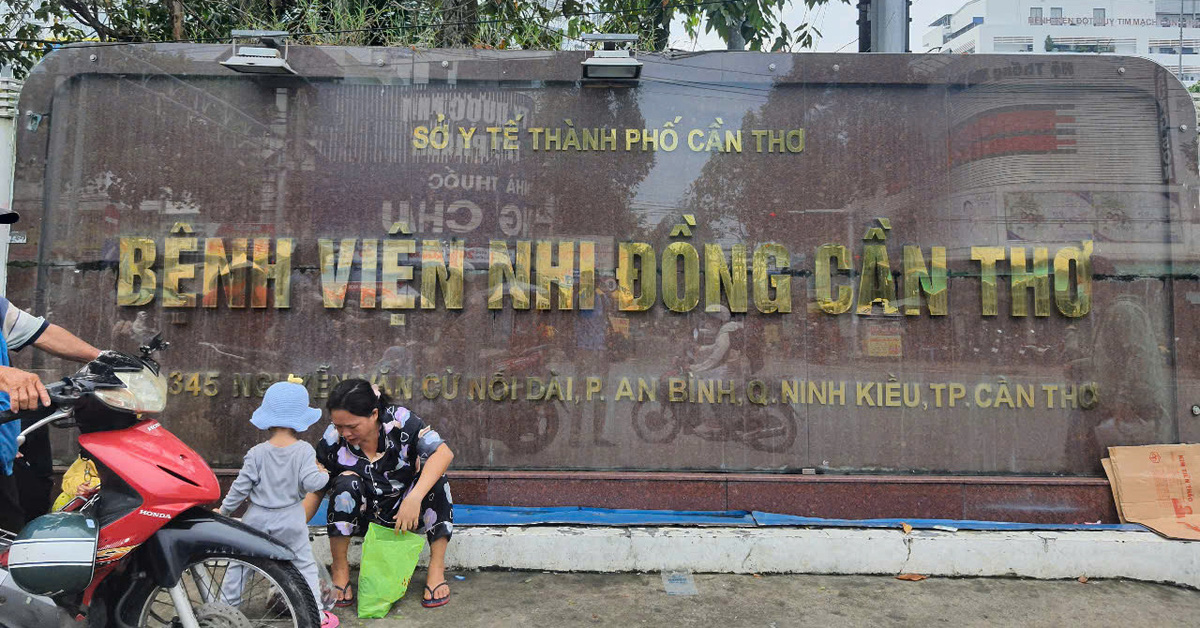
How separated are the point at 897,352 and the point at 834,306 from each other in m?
0.52

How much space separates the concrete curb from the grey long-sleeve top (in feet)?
3.52

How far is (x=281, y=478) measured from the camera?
3.09m

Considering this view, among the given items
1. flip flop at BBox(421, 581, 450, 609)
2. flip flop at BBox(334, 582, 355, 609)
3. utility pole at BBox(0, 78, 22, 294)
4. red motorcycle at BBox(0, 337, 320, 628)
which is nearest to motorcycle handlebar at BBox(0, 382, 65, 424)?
red motorcycle at BBox(0, 337, 320, 628)

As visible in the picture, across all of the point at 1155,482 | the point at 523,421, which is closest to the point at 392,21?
the point at 523,421

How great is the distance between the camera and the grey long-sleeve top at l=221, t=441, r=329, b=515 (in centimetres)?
309

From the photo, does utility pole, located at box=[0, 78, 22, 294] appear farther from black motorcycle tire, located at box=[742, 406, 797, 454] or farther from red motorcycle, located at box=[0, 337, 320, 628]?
black motorcycle tire, located at box=[742, 406, 797, 454]

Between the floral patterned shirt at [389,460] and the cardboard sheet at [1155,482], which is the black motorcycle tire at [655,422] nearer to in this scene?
the floral patterned shirt at [389,460]

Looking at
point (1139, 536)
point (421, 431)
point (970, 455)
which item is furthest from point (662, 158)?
point (1139, 536)

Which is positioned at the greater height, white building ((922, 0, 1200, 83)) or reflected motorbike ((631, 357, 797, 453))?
white building ((922, 0, 1200, 83))

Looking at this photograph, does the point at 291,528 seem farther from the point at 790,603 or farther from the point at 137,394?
the point at 790,603

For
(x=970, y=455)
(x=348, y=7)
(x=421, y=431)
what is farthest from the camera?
(x=348, y=7)

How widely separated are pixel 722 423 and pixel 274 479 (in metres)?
2.71

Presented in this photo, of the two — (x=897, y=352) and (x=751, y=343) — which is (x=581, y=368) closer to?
(x=751, y=343)

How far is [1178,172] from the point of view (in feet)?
15.0
